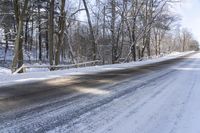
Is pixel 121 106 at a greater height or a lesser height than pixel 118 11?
lesser

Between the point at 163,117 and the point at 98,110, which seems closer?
the point at 163,117

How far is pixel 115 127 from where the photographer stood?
5.93 metres

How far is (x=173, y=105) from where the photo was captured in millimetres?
8430

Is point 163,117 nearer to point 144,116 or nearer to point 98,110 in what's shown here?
point 144,116

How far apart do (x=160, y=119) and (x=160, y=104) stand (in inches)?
68.2

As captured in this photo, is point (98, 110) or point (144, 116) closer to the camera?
point (144, 116)

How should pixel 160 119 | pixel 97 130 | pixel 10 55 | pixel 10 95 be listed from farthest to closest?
pixel 10 55
pixel 10 95
pixel 160 119
pixel 97 130

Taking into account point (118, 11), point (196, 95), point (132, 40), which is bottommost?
point (196, 95)

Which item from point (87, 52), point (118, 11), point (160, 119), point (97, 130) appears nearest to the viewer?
point (97, 130)

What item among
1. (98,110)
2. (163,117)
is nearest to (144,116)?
(163,117)

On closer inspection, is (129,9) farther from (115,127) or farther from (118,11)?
(115,127)

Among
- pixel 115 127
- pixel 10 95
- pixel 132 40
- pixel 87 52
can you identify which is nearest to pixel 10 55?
pixel 87 52

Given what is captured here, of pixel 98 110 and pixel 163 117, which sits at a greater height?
pixel 98 110

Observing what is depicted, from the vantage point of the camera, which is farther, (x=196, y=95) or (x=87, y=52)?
(x=87, y=52)
